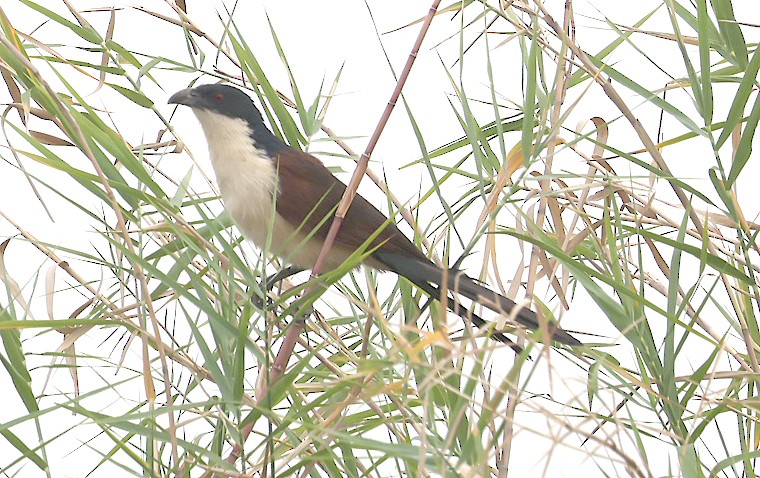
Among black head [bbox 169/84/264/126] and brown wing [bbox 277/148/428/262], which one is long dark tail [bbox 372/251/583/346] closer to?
brown wing [bbox 277/148/428/262]

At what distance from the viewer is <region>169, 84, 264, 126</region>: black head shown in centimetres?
169

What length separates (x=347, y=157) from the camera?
1445mm

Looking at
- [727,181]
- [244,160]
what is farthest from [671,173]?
[244,160]

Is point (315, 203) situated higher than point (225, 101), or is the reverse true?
point (225, 101)

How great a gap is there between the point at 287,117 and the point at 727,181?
1.90ft

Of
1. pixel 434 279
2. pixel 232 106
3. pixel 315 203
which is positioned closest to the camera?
pixel 434 279

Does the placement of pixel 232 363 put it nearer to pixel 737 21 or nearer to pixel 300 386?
pixel 300 386

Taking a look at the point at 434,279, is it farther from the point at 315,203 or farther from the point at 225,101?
the point at 225,101

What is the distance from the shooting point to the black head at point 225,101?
1.69m

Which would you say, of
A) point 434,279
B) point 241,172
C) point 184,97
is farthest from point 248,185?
point 434,279

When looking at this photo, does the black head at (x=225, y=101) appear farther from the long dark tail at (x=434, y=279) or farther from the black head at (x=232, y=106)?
the long dark tail at (x=434, y=279)

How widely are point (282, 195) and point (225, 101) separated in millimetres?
245

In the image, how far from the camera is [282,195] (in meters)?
1.56

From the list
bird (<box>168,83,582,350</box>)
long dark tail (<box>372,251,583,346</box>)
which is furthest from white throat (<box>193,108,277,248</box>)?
long dark tail (<box>372,251,583,346</box>)
